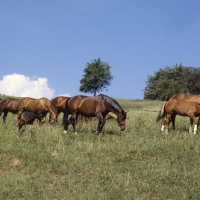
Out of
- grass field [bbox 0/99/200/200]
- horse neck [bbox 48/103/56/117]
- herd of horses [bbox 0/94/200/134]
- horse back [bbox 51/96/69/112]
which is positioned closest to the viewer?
grass field [bbox 0/99/200/200]

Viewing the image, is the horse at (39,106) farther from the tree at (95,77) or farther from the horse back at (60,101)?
the tree at (95,77)

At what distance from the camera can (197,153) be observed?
12438mm

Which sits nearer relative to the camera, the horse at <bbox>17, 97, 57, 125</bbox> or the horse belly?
the horse belly

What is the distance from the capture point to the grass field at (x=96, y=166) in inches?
366

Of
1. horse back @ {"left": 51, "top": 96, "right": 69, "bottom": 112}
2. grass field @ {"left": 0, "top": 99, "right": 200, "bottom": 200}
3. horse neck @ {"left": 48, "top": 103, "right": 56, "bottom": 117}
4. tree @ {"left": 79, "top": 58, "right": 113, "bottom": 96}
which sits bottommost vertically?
grass field @ {"left": 0, "top": 99, "right": 200, "bottom": 200}

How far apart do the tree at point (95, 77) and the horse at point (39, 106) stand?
46.9m

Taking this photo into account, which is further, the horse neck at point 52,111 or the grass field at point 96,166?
the horse neck at point 52,111

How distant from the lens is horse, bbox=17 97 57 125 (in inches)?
693

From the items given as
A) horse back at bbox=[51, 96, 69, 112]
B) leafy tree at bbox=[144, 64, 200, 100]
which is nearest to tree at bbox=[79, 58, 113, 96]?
leafy tree at bbox=[144, 64, 200, 100]

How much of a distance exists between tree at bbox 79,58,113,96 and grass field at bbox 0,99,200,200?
51.6 m

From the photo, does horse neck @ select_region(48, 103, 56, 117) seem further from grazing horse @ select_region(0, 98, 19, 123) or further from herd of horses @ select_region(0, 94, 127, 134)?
grazing horse @ select_region(0, 98, 19, 123)

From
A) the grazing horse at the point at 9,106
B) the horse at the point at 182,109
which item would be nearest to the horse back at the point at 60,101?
the grazing horse at the point at 9,106

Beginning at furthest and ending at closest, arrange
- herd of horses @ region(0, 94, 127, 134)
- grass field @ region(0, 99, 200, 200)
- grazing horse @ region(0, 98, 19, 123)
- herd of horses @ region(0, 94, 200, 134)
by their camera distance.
Result: grazing horse @ region(0, 98, 19, 123)
herd of horses @ region(0, 94, 200, 134)
herd of horses @ region(0, 94, 127, 134)
grass field @ region(0, 99, 200, 200)

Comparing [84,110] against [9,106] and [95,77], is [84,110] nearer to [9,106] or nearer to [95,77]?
[9,106]
